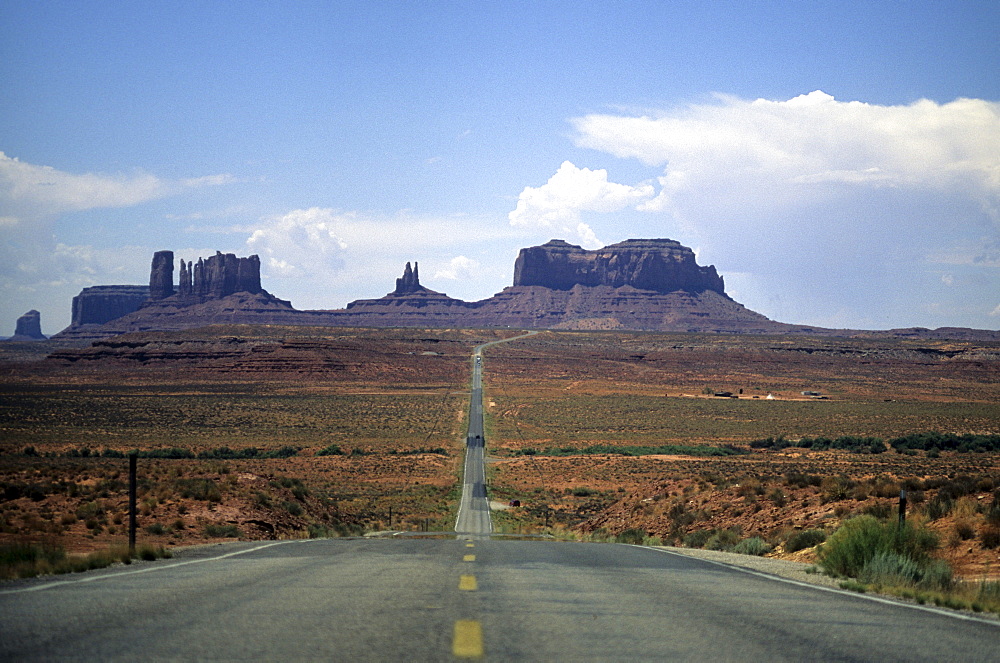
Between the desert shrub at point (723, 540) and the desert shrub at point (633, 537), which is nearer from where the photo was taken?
the desert shrub at point (723, 540)

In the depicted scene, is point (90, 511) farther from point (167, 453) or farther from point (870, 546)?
point (167, 453)

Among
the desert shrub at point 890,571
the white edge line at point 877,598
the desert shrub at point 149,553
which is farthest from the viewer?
the desert shrub at point 149,553

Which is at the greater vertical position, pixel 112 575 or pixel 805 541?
pixel 112 575

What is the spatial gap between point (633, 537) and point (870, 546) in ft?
45.7

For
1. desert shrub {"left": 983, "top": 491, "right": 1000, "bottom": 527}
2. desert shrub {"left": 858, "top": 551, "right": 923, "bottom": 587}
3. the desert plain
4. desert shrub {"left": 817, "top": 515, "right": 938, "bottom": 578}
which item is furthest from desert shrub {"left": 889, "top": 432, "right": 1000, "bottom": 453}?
desert shrub {"left": 858, "top": 551, "right": 923, "bottom": 587}

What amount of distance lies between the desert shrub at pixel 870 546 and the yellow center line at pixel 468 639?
8111mm

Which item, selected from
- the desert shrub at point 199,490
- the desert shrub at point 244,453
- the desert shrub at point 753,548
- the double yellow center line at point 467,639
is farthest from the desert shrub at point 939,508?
the desert shrub at point 244,453

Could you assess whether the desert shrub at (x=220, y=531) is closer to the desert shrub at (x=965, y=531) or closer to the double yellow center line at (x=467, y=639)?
the double yellow center line at (x=467, y=639)

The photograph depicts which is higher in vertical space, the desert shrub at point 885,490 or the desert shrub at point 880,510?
the desert shrub at point 880,510

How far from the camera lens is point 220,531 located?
2148cm

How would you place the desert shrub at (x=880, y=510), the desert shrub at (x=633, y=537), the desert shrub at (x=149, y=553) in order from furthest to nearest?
the desert shrub at (x=633, y=537)
the desert shrub at (x=880, y=510)
the desert shrub at (x=149, y=553)

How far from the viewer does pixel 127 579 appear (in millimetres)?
9805

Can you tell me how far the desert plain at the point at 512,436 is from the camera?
23234 millimetres

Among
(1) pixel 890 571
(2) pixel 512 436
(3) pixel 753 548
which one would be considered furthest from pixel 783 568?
(2) pixel 512 436
